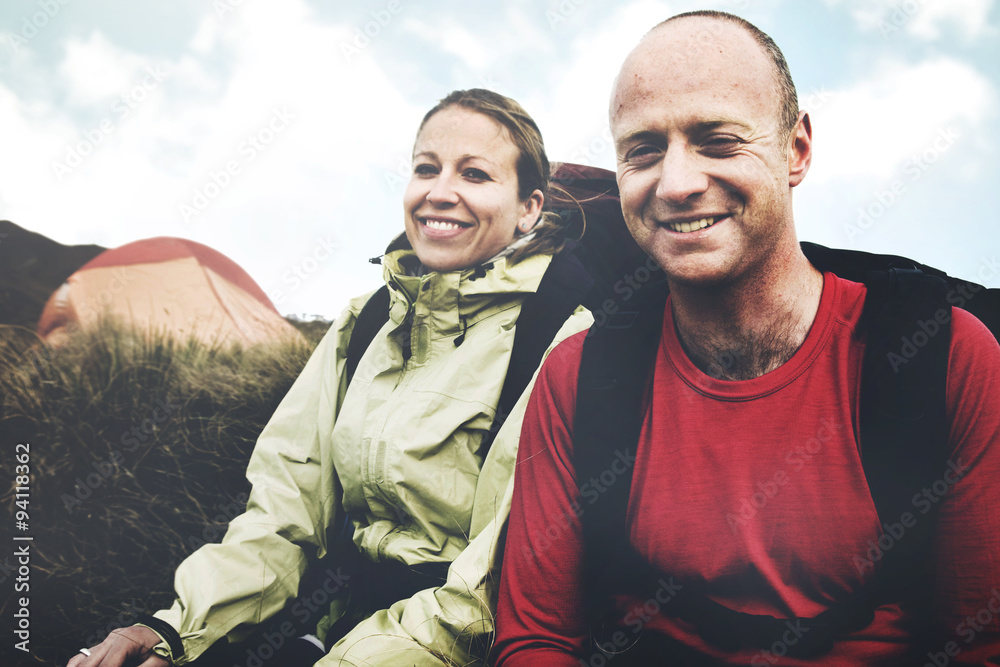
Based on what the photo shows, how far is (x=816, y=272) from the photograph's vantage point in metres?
1.77

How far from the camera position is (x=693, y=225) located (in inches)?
67.7

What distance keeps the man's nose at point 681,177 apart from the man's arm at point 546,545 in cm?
57

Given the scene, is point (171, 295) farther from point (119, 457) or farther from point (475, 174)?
point (475, 174)

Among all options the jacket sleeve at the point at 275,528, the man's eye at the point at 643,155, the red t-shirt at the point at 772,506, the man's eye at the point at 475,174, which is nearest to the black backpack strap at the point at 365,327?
the jacket sleeve at the point at 275,528

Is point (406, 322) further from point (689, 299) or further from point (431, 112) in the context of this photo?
point (689, 299)

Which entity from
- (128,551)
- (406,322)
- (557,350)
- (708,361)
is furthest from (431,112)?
(128,551)

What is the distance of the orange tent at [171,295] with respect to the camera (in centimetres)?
347

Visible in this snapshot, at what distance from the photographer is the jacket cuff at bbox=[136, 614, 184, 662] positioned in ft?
7.23

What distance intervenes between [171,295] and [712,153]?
3.03 metres
